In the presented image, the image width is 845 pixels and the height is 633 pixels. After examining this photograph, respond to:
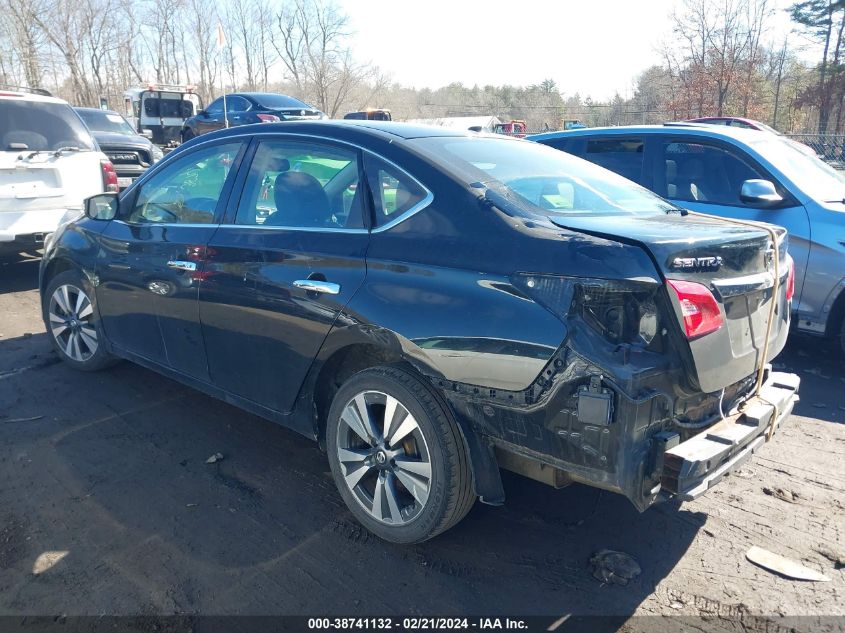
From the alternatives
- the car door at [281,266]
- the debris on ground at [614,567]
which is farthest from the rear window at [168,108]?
the debris on ground at [614,567]

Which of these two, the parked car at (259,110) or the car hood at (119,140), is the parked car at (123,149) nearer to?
the car hood at (119,140)

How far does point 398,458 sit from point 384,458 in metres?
0.09

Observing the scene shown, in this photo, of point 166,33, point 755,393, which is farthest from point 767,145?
point 166,33

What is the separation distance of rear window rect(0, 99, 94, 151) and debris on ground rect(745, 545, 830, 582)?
7.88 metres

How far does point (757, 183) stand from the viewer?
502cm

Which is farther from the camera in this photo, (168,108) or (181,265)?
(168,108)

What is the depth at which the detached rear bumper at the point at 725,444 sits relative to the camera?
2393 mm

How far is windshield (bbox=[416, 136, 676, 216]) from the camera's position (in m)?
2.98

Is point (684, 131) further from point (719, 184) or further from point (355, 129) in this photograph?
point (355, 129)

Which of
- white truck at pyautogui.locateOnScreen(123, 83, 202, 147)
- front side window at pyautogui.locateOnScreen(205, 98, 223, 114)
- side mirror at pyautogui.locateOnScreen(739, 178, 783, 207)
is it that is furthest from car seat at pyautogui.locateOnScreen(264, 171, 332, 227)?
white truck at pyautogui.locateOnScreen(123, 83, 202, 147)

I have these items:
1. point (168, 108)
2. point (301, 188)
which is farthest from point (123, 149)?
point (168, 108)

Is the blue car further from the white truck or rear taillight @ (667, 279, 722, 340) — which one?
the white truck

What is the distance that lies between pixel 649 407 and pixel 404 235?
1.24 m

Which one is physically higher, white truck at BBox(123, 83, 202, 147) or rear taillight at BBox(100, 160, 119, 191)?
white truck at BBox(123, 83, 202, 147)
